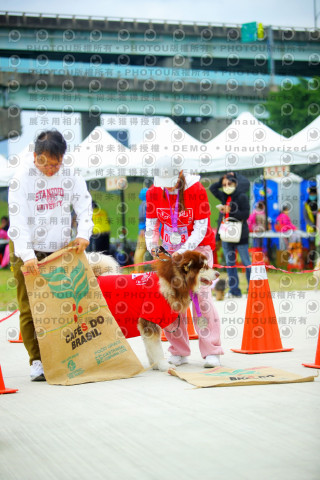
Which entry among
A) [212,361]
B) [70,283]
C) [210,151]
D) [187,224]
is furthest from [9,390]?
[210,151]

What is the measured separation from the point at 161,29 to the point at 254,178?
58.5 ft

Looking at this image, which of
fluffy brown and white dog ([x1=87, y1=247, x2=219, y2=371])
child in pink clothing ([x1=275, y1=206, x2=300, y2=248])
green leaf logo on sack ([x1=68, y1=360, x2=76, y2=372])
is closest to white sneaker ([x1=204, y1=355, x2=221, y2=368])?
fluffy brown and white dog ([x1=87, y1=247, x2=219, y2=371])

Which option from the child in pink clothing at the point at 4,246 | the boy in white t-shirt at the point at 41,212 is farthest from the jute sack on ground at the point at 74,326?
the child in pink clothing at the point at 4,246

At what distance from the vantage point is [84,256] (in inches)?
218

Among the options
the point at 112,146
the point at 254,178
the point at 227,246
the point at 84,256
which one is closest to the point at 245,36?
the point at 254,178

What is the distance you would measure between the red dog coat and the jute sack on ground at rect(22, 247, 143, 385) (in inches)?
7.1

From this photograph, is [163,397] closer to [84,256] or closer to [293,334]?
[84,256]

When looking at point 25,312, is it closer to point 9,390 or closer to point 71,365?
point 71,365

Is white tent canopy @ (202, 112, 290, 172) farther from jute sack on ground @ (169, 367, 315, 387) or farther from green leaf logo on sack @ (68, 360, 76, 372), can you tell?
green leaf logo on sack @ (68, 360, 76, 372)

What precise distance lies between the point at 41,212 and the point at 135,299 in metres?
1.06

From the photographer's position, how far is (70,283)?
538 cm

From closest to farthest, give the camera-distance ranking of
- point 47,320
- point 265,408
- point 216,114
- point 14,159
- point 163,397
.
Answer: point 265,408 → point 163,397 → point 47,320 → point 14,159 → point 216,114

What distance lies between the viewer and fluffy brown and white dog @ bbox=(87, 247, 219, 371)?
225 inches

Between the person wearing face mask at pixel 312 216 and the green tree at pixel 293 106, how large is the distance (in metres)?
9.41
